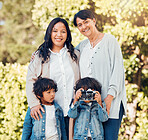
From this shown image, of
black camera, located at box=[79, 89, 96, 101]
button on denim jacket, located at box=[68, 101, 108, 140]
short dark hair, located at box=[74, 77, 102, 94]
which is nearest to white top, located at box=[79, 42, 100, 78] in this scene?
short dark hair, located at box=[74, 77, 102, 94]

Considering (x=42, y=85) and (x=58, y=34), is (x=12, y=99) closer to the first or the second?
(x=42, y=85)

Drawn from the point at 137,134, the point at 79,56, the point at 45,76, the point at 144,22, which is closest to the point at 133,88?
the point at 137,134

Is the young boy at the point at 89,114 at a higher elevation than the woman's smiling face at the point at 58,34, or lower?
lower

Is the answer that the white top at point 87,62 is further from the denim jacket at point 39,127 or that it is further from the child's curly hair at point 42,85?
Result: the denim jacket at point 39,127

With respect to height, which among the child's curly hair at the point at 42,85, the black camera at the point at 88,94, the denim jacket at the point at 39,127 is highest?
the child's curly hair at the point at 42,85

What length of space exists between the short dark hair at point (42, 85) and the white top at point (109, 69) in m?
0.47

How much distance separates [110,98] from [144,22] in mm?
3187

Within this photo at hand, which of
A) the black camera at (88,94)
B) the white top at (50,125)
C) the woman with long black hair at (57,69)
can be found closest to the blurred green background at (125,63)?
the woman with long black hair at (57,69)

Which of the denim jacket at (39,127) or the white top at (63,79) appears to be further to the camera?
the white top at (63,79)

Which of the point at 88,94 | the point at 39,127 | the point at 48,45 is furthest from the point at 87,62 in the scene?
the point at 39,127

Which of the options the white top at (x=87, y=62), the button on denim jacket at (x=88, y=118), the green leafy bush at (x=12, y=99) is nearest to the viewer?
the button on denim jacket at (x=88, y=118)

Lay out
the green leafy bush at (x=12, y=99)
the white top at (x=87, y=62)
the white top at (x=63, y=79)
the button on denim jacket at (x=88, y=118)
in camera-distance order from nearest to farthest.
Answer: the button on denim jacket at (x=88, y=118) → the white top at (x=87, y=62) → the white top at (x=63, y=79) → the green leafy bush at (x=12, y=99)

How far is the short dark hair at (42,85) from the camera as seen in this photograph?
124 inches

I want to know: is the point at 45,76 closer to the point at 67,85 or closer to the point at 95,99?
the point at 67,85
